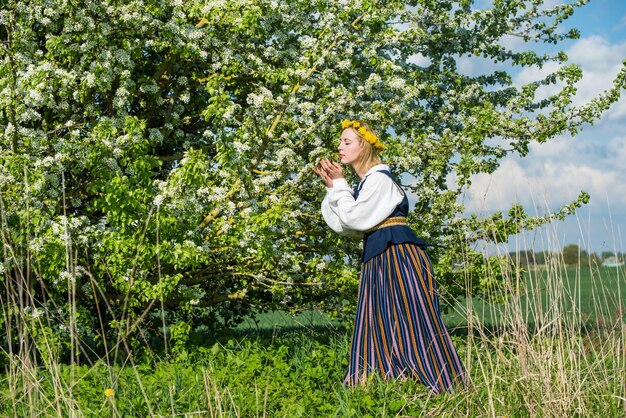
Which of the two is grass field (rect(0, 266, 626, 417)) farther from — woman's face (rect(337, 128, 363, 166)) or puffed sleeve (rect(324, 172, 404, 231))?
woman's face (rect(337, 128, 363, 166))

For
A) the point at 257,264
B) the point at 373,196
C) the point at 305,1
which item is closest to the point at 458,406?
the point at 373,196

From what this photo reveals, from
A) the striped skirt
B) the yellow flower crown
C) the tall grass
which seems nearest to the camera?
the tall grass

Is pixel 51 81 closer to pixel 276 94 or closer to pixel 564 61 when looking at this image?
pixel 276 94

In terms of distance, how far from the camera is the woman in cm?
494

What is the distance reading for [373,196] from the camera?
5035 millimetres

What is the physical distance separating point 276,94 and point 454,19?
7.93 feet

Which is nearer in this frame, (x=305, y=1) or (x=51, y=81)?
(x=51, y=81)


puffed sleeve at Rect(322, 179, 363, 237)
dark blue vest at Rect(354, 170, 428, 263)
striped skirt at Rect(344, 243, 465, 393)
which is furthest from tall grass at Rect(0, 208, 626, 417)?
Result: puffed sleeve at Rect(322, 179, 363, 237)

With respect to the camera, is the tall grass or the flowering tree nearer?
the tall grass

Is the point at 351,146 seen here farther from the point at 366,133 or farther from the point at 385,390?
the point at 385,390

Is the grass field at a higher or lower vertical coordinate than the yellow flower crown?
lower

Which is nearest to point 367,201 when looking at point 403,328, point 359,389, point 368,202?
point 368,202

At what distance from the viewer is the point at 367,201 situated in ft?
16.5

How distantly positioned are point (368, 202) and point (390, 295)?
610mm
